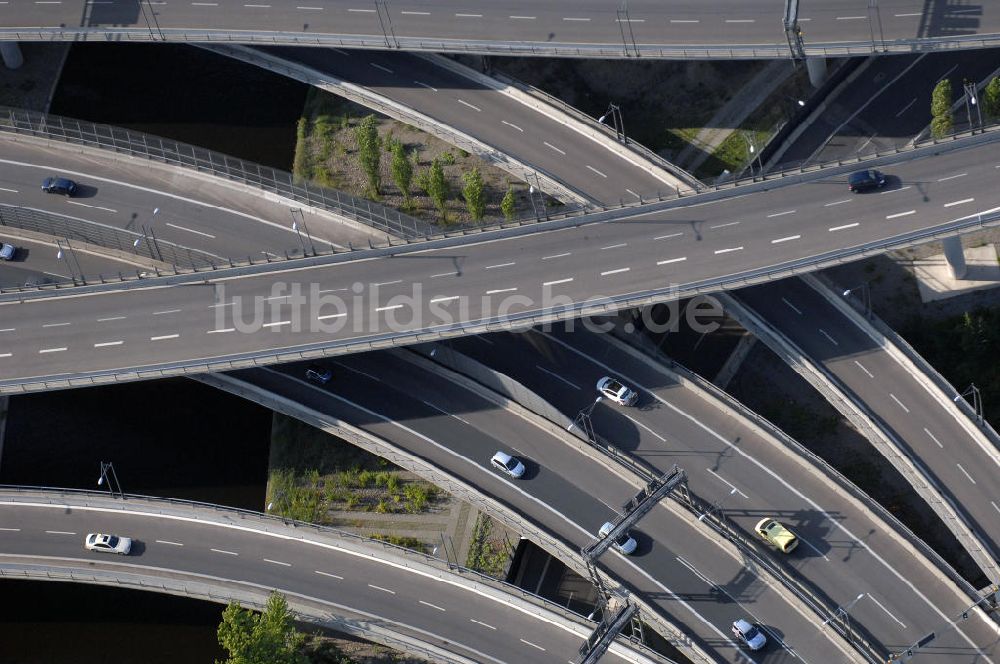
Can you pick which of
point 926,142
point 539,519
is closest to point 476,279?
point 539,519

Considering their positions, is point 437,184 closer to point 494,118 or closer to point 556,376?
point 494,118

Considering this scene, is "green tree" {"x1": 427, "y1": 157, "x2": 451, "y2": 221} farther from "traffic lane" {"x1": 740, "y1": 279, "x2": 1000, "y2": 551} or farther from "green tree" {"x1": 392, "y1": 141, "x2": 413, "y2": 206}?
"traffic lane" {"x1": 740, "y1": 279, "x2": 1000, "y2": 551}

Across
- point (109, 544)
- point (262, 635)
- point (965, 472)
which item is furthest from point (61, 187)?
point (965, 472)

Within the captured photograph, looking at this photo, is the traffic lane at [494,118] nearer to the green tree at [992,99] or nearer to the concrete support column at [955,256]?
the concrete support column at [955,256]

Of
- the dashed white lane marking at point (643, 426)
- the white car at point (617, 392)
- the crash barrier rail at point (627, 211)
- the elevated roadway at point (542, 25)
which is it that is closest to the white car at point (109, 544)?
the crash barrier rail at point (627, 211)

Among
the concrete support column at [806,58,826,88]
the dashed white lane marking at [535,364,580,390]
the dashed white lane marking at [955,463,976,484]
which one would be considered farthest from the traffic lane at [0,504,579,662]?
the concrete support column at [806,58,826,88]

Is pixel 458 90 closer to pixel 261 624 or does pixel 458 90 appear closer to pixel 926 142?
pixel 926 142

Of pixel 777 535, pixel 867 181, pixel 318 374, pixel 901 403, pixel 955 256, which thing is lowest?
pixel 777 535

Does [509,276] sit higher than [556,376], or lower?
higher
